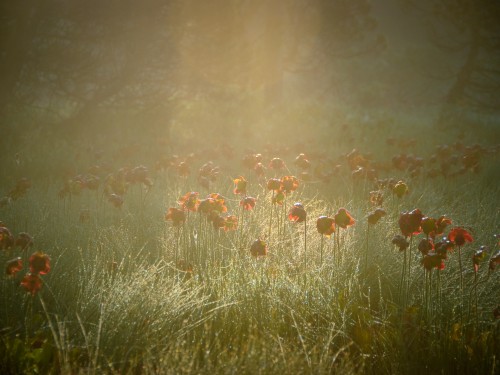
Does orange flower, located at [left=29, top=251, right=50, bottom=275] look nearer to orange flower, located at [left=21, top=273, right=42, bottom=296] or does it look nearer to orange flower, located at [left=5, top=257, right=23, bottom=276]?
orange flower, located at [left=21, top=273, right=42, bottom=296]

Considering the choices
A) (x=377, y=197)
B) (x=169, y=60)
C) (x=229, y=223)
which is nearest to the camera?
(x=229, y=223)

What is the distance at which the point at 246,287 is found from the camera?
275 cm

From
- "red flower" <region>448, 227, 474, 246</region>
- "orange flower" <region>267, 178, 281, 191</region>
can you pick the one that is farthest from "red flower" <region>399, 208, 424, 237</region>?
"orange flower" <region>267, 178, 281, 191</region>

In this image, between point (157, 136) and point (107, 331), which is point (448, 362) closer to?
point (107, 331)

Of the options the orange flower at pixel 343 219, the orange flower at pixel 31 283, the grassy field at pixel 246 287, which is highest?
the orange flower at pixel 343 219

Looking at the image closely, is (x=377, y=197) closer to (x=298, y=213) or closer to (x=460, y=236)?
(x=298, y=213)

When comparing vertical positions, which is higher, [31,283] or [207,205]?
[207,205]

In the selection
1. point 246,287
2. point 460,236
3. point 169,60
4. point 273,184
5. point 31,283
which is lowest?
point 246,287

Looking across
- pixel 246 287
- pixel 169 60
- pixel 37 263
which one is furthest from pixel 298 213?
pixel 169 60

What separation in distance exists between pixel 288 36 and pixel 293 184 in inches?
508

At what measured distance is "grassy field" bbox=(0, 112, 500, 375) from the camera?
2186 millimetres

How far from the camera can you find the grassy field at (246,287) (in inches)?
86.0

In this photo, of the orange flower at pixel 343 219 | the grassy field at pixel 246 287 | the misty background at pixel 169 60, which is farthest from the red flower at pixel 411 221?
the misty background at pixel 169 60

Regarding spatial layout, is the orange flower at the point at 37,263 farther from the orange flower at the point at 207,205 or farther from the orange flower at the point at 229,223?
the orange flower at the point at 229,223
